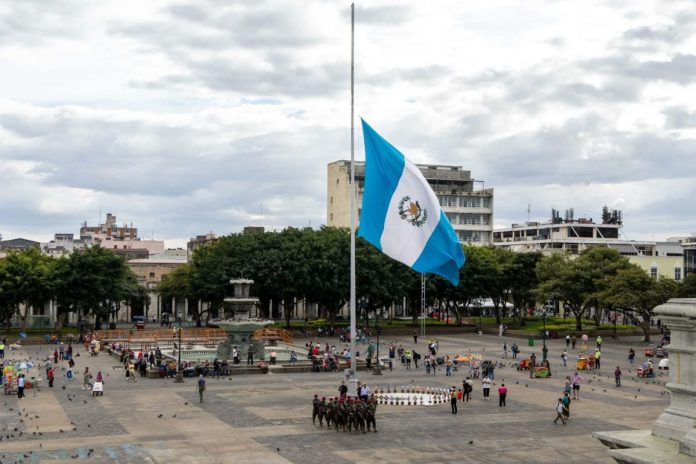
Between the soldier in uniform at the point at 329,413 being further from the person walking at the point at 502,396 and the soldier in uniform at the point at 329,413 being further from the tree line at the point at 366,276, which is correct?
the tree line at the point at 366,276

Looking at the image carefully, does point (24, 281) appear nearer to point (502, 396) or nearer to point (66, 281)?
point (66, 281)

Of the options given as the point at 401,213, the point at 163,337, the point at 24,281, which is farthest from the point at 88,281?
the point at 401,213

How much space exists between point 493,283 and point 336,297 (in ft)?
59.9

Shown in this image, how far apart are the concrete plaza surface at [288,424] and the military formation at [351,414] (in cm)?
56

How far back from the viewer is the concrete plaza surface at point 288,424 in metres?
27.0

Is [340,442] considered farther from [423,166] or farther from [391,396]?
[423,166]

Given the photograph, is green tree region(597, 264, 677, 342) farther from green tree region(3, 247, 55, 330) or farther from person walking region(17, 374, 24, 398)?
green tree region(3, 247, 55, 330)

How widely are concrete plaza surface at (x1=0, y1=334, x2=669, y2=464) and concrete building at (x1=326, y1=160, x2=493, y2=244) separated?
81.7m

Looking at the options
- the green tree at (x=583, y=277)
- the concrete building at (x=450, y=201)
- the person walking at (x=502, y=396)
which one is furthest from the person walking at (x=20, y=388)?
the concrete building at (x=450, y=201)

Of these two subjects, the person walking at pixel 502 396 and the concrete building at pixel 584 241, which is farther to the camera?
the concrete building at pixel 584 241

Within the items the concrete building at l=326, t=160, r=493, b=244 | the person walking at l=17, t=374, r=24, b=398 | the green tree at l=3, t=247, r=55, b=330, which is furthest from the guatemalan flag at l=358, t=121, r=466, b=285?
the concrete building at l=326, t=160, r=493, b=244

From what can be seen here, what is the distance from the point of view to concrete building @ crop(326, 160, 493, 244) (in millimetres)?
130000

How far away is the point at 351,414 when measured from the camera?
103 feet

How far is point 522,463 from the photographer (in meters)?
25.9
